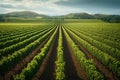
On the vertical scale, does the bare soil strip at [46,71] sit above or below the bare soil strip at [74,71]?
above

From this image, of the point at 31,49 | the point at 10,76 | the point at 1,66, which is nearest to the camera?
the point at 10,76

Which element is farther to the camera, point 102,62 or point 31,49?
point 31,49

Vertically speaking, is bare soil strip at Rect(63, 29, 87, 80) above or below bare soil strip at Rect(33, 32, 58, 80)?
below

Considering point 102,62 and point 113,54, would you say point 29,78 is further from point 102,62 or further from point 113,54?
point 113,54

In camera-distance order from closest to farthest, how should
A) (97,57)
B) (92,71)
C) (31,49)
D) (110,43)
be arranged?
(92,71) < (97,57) < (31,49) < (110,43)

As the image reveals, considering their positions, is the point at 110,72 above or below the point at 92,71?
below

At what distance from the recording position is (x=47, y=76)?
1614 centimetres

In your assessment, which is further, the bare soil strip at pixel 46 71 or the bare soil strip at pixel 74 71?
the bare soil strip at pixel 74 71

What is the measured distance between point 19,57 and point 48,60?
3.71 meters

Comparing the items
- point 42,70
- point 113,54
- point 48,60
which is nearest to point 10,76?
point 42,70

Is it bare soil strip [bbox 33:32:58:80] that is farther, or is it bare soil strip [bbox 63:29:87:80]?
bare soil strip [bbox 63:29:87:80]

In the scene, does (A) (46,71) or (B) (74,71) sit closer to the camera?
(A) (46,71)

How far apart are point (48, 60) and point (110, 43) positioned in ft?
56.2

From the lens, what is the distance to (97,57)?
23.2 metres
